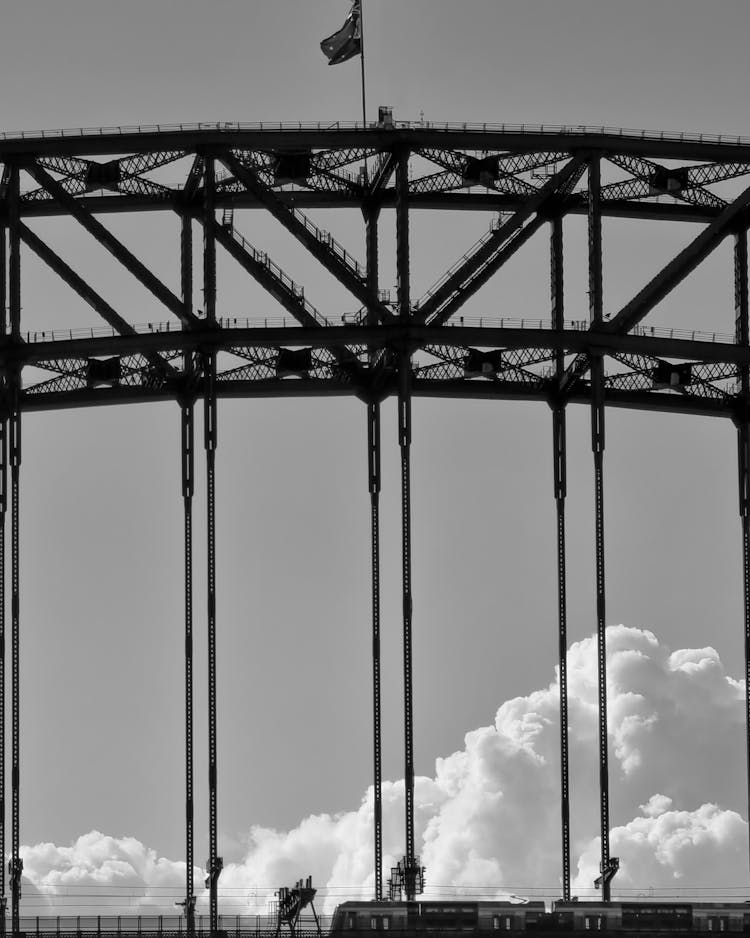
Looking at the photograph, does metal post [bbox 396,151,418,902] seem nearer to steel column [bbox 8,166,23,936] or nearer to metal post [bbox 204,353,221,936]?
metal post [bbox 204,353,221,936]

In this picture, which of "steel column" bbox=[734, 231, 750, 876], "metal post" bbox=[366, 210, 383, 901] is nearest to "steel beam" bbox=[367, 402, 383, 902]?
"metal post" bbox=[366, 210, 383, 901]

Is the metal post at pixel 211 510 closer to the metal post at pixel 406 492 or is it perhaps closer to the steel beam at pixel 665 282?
the metal post at pixel 406 492

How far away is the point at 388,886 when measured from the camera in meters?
85.8

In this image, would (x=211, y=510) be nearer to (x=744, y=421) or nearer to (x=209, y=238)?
(x=209, y=238)

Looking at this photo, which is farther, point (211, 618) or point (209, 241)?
point (209, 241)

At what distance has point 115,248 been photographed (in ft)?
290

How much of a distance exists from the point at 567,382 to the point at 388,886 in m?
16.3

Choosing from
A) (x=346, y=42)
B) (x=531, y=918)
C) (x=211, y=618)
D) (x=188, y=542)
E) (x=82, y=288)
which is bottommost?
(x=531, y=918)

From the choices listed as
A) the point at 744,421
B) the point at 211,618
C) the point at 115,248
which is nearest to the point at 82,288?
the point at 115,248

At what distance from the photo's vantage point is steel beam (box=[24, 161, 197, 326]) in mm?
88062

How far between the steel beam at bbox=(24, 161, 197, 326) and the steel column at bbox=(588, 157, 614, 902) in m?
11.8

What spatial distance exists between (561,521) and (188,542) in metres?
11.0

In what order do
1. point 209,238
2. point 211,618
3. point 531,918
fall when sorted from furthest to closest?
1. point 209,238
2. point 211,618
3. point 531,918

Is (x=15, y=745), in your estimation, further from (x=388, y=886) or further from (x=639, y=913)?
(x=639, y=913)
